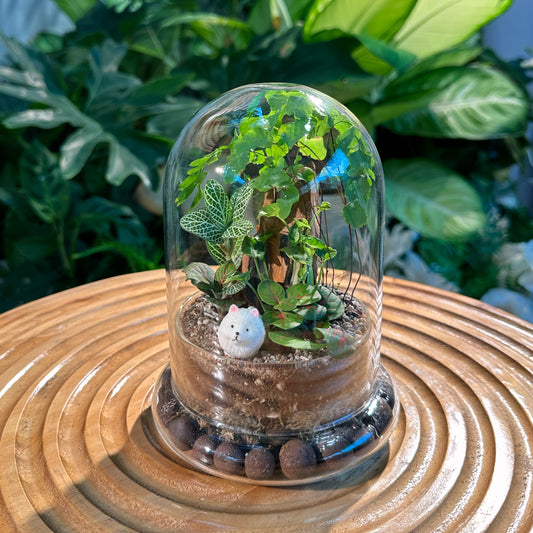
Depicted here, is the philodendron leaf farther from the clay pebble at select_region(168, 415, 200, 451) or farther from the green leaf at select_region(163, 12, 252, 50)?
the clay pebble at select_region(168, 415, 200, 451)

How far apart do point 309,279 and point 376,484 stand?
9.4 inches

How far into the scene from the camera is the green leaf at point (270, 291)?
25.2 inches

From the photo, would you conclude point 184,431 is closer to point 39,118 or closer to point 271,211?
point 271,211

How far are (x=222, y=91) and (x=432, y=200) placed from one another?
2.67ft

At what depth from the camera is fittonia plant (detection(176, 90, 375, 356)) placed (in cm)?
65

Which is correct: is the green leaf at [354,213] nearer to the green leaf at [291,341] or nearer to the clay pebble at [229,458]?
the green leaf at [291,341]

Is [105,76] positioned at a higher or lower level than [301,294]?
higher

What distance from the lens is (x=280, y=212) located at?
641mm

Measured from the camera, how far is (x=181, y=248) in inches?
31.6

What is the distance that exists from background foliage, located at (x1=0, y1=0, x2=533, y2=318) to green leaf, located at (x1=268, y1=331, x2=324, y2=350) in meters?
1.00

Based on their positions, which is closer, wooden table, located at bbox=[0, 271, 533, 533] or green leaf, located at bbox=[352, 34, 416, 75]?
wooden table, located at bbox=[0, 271, 533, 533]

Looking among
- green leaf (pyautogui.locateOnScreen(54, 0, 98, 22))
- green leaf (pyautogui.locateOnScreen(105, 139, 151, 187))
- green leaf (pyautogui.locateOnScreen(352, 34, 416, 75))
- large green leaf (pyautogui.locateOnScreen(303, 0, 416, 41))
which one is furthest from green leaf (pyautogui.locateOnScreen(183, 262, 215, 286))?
green leaf (pyautogui.locateOnScreen(54, 0, 98, 22))

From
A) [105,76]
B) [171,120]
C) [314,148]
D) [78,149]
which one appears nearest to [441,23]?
[171,120]

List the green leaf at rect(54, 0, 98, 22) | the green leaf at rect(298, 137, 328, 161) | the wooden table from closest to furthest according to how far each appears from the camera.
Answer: the wooden table
the green leaf at rect(298, 137, 328, 161)
the green leaf at rect(54, 0, 98, 22)
